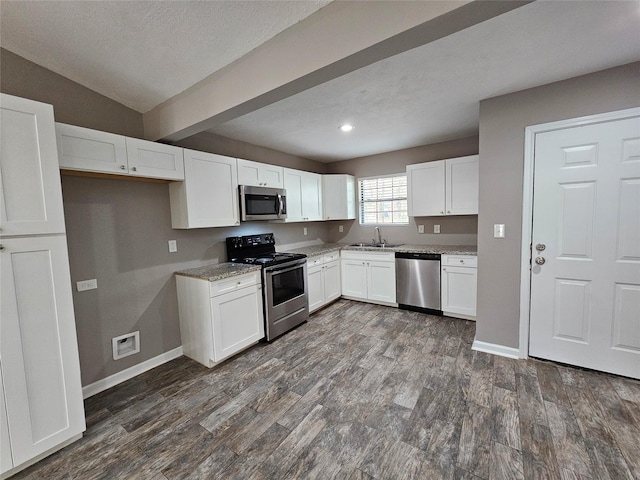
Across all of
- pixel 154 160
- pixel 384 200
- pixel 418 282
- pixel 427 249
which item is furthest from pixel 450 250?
pixel 154 160

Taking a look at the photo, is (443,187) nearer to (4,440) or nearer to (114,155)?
(114,155)

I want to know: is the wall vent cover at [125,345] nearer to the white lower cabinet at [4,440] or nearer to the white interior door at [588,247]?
the white lower cabinet at [4,440]

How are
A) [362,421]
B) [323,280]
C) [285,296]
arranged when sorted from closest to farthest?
[362,421] → [285,296] → [323,280]

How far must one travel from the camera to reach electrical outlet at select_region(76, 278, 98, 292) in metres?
2.18

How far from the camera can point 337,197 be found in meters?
4.57

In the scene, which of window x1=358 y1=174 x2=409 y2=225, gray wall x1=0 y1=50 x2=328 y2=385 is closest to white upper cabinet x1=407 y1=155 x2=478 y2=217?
window x1=358 y1=174 x2=409 y2=225

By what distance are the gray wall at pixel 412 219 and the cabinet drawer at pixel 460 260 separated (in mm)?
647

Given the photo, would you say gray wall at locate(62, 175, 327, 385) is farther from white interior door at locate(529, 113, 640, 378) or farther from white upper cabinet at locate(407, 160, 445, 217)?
white interior door at locate(529, 113, 640, 378)

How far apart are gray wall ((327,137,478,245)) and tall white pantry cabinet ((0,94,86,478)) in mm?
3959

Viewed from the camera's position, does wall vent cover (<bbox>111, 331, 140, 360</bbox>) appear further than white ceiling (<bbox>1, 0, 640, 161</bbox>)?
Yes

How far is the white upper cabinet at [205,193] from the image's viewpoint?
263 cm

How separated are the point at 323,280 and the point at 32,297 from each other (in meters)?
2.98

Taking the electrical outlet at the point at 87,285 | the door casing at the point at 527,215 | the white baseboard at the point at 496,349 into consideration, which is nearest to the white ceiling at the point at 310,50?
the door casing at the point at 527,215

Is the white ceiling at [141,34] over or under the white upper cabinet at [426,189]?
over
